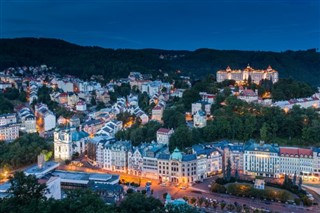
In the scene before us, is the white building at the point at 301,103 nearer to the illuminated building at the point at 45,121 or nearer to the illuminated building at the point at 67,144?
the illuminated building at the point at 67,144

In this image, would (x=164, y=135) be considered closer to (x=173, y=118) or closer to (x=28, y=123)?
(x=173, y=118)

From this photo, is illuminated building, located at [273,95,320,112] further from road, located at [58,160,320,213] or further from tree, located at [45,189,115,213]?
tree, located at [45,189,115,213]

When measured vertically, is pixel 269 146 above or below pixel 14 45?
below

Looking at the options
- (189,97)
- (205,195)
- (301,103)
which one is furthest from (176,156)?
(301,103)

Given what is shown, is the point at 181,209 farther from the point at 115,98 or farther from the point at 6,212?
the point at 115,98

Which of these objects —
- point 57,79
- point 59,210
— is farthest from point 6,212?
point 57,79

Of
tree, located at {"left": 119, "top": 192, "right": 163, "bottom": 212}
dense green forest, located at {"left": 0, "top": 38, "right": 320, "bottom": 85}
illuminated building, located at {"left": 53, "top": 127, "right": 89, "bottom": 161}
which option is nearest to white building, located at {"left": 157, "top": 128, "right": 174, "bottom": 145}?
illuminated building, located at {"left": 53, "top": 127, "right": 89, "bottom": 161}
